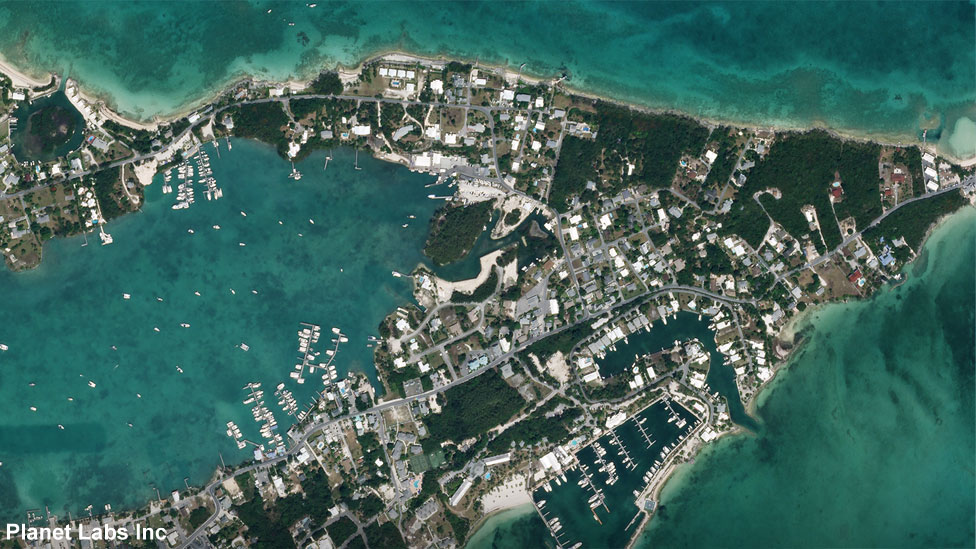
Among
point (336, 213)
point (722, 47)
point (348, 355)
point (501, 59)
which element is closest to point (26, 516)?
point (348, 355)

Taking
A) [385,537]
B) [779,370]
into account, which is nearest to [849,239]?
[779,370]

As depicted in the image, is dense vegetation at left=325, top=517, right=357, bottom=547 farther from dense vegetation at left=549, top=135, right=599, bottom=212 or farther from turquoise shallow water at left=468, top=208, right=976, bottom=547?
dense vegetation at left=549, top=135, right=599, bottom=212

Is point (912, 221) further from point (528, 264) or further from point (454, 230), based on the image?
point (454, 230)

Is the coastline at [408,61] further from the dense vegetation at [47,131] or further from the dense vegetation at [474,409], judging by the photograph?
the dense vegetation at [474,409]

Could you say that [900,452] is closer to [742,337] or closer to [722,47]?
[742,337]

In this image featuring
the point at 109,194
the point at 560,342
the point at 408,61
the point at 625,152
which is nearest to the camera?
the point at 560,342

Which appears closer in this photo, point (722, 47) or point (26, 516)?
point (26, 516)
